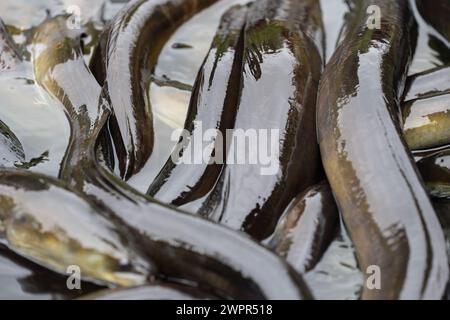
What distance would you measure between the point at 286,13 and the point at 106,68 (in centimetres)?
71

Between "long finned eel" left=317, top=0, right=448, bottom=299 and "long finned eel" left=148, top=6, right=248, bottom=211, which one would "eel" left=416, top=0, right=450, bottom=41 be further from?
"long finned eel" left=148, top=6, right=248, bottom=211

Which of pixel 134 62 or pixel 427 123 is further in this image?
pixel 134 62

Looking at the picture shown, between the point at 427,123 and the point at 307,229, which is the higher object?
the point at 427,123

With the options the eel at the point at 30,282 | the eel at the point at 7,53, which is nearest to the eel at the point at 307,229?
the eel at the point at 30,282

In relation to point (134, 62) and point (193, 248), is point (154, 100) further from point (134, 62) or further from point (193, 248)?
point (193, 248)

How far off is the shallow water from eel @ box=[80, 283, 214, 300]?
9.0 inches

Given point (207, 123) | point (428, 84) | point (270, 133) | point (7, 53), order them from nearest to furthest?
1. point (270, 133)
2. point (207, 123)
3. point (428, 84)
4. point (7, 53)

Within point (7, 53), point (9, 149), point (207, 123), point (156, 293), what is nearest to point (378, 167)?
point (207, 123)

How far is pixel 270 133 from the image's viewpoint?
7.01 ft

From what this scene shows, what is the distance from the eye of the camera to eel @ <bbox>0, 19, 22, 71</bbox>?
2672 mm

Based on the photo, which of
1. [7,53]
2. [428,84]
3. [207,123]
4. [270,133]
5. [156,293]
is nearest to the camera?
[156,293]

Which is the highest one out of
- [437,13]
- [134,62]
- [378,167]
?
[437,13]

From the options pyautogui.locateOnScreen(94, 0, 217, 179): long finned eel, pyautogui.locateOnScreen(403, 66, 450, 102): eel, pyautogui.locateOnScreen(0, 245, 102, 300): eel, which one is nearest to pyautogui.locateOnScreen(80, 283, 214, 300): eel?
pyautogui.locateOnScreen(0, 245, 102, 300): eel

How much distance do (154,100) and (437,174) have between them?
976 mm
